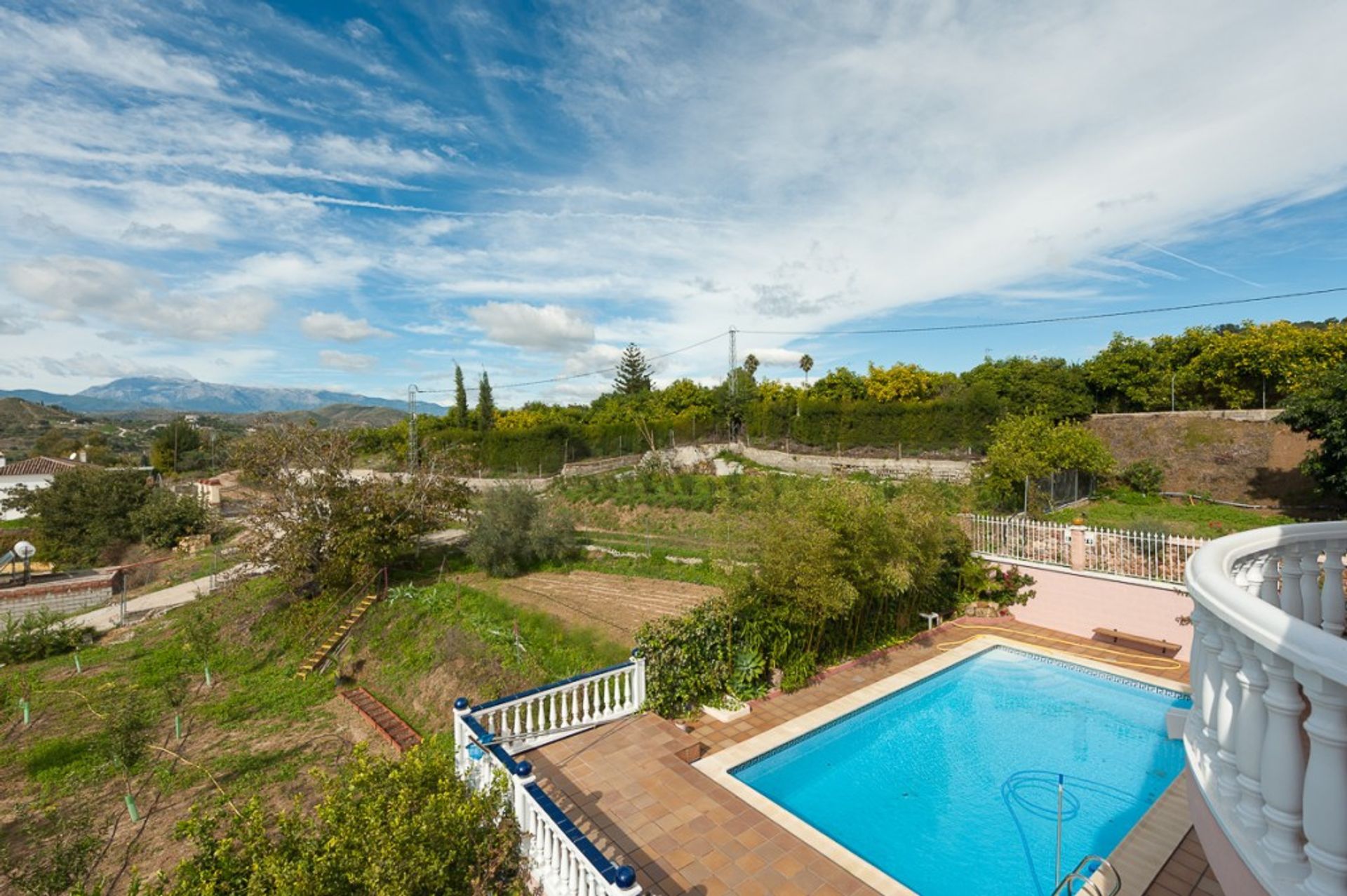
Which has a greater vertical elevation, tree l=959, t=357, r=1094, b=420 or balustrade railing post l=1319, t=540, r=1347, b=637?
tree l=959, t=357, r=1094, b=420

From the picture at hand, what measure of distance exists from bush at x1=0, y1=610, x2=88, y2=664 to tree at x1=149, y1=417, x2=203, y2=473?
3537 cm

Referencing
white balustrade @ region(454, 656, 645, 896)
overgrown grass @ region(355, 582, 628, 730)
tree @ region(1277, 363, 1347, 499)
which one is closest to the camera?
white balustrade @ region(454, 656, 645, 896)

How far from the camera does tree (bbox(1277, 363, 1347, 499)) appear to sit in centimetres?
1293

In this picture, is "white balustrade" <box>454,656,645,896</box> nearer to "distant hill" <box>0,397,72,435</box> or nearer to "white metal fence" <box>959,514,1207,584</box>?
"white metal fence" <box>959,514,1207,584</box>

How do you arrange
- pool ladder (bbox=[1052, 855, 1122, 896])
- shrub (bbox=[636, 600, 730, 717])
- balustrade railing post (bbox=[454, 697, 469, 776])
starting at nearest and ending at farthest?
pool ladder (bbox=[1052, 855, 1122, 896])
balustrade railing post (bbox=[454, 697, 469, 776])
shrub (bbox=[636, 600, 730, 717])

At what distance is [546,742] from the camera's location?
20.6 ft

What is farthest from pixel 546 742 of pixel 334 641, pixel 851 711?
pixel 334 641

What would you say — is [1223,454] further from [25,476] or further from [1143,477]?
[25,476]

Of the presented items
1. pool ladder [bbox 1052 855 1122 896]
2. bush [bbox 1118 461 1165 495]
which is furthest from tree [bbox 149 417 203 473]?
bush [bbox 1118 461 1165 495]

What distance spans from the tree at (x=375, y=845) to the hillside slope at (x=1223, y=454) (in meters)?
21.9

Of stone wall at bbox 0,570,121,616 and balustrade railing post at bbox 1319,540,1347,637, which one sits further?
stone wall at bbox 0,570,121,616

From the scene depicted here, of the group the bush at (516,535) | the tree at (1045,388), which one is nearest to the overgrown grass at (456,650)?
the bush at (516,535)

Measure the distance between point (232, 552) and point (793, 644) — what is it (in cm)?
1643

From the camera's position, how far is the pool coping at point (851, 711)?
4.73 meters
